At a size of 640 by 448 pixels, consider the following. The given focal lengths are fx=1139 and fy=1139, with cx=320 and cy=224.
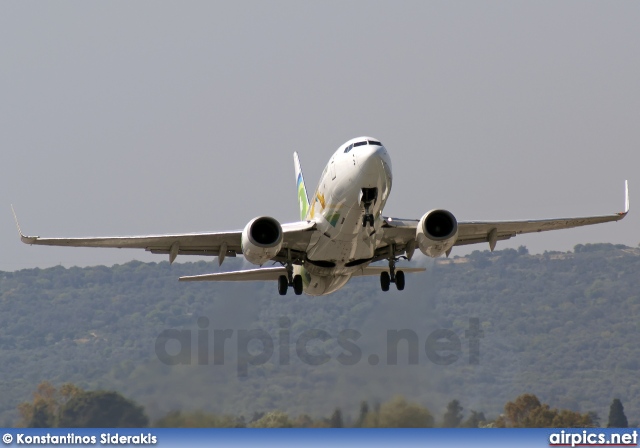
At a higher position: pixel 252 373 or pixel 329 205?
→ pixel 329 205

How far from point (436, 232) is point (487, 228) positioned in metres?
4.41

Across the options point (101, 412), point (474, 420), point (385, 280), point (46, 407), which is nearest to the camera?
point (385, 280)

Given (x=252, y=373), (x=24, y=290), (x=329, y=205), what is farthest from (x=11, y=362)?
(x=329, y=205)

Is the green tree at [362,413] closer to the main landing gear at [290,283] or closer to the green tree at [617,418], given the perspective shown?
the main landing gear at [290,283]

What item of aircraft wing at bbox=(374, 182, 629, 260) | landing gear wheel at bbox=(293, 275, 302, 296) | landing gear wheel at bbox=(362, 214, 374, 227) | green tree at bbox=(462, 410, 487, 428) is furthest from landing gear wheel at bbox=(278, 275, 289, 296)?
green tree at bbox=(462, 410, 487, 428)

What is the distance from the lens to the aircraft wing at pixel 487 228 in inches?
1474

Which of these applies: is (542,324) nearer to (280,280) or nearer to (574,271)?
(574,271)

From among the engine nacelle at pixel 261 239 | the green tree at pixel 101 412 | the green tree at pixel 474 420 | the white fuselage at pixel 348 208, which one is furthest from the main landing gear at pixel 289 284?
the green tree at pixel 474 420

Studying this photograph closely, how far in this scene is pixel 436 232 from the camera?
35625 mm

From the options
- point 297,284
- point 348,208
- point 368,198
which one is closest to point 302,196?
point 297,284

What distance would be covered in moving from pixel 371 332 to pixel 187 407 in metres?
9.51

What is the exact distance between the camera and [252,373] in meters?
50.2

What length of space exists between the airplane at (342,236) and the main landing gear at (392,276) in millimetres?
34

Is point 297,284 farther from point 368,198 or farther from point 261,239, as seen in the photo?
point 368,198
